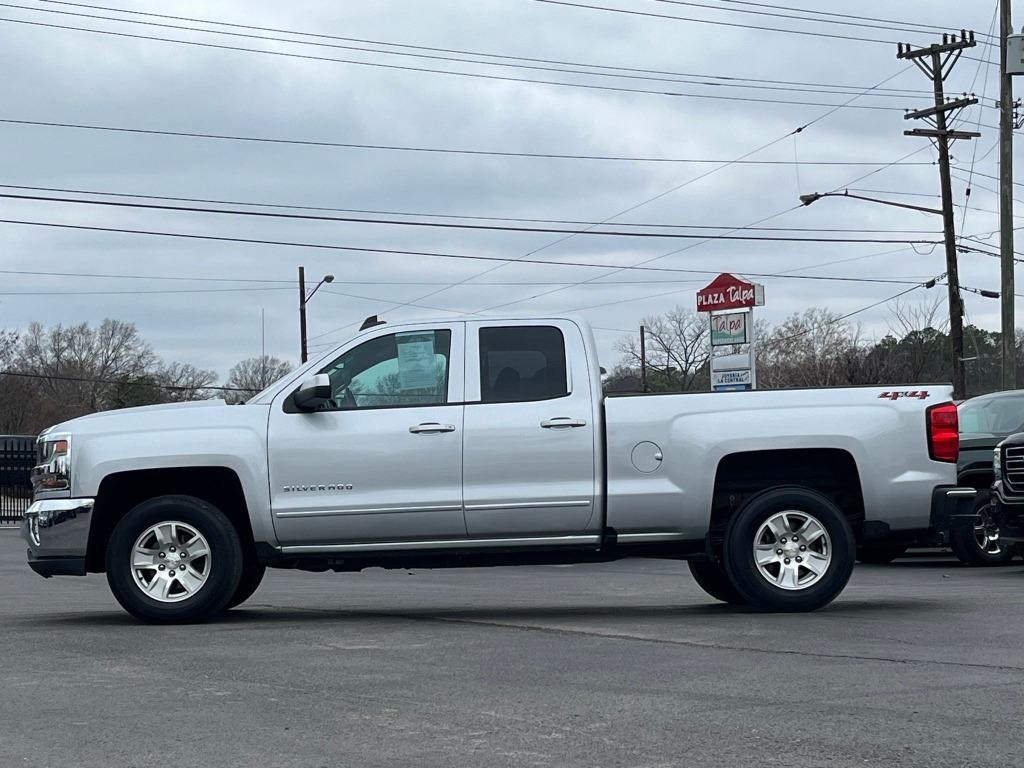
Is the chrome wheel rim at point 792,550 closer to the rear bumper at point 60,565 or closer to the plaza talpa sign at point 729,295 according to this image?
the rear bumper at point 60,565

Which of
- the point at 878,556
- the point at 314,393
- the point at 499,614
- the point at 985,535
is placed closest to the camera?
the point at 314,393

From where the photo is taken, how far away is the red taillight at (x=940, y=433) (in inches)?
386

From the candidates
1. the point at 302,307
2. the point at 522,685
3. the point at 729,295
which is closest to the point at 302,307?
the point at 302,307

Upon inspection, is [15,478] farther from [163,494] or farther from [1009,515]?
[1009,515]

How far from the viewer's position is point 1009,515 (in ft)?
44.6

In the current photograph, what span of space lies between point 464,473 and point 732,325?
2216cm

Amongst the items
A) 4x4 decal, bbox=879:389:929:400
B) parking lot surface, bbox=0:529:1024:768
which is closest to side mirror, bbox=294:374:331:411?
parking lot surface, bbox=0:529:1024:768

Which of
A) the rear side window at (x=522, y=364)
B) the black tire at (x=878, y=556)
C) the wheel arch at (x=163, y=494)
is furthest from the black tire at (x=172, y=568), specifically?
the black tire at (x=878, y=556)

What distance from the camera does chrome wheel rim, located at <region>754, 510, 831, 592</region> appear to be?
9.71 m

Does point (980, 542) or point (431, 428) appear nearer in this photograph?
point (431, 428)

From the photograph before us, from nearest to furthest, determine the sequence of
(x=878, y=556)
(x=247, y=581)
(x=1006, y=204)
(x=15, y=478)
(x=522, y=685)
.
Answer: (x=522, y=685) < (x=247, y=581) < (x=878, y=556) < (x=1006, y=204) < (x=15, y=478)

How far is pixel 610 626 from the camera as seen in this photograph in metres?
9.17

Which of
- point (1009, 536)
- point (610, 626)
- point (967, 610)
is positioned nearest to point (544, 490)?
point (610, 626)

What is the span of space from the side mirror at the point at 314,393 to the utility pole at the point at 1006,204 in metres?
21.7
